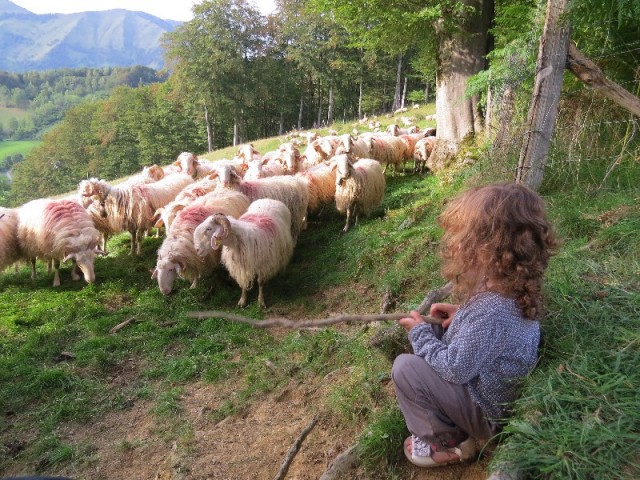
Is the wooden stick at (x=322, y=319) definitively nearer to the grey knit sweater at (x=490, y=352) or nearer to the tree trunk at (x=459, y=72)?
the grey knit sweater at (x=490, y=352)

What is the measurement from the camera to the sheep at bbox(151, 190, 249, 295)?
22.9ft

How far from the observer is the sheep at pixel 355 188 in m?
9.66

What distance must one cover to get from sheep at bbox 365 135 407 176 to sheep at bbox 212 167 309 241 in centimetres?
486

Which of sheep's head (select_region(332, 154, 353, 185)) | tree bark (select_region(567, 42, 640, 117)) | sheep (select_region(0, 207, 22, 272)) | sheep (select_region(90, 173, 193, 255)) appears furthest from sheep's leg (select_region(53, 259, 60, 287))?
tree bark (select_region(567, 42, 640, 117))

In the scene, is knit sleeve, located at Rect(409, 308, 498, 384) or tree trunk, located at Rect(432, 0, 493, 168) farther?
tree trunk, located at Rect(432, 0, 493, 168)

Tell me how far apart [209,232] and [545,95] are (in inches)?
189

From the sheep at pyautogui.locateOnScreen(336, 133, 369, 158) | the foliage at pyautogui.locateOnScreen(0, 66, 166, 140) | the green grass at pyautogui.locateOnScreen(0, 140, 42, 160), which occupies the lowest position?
the green grass at pyautogui.locateOnScreen(0, 140, 42, 160)

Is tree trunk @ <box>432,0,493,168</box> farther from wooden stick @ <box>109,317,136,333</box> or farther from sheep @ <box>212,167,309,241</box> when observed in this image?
wooden stick @ <box>109,317,136,333</box>

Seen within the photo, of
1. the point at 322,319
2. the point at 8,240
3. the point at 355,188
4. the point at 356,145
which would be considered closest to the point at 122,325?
the point at 8,240

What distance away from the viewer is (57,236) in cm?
787

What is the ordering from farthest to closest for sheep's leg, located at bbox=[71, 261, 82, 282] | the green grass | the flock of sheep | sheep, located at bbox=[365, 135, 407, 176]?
1. the green grass
2. sheep, located at bbox=[365, 135, 407, 176]
3. sheep's leg, located at bbox=[71, 261, 82, 282]
4. the flock of sheep

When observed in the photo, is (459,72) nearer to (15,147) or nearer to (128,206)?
(128,206)

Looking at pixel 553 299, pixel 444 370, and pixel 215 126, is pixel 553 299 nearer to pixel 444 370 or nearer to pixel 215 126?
pixel 444 370

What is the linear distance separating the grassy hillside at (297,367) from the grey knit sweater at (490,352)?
117 millimetres
